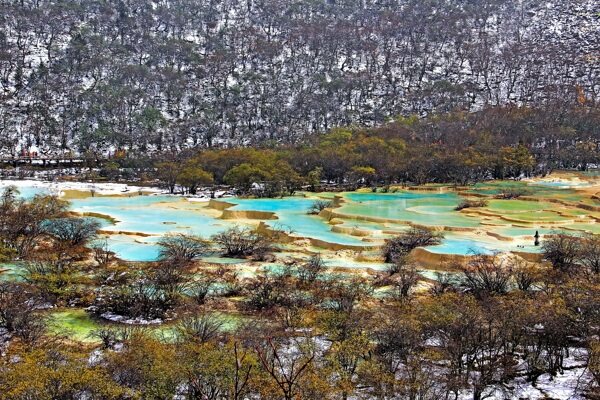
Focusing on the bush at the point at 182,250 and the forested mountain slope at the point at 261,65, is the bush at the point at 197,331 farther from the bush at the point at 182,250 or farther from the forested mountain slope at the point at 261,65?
the forested mountain slope at the point at 261,65

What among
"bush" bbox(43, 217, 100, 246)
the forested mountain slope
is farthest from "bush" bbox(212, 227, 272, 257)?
the forested mountain slope

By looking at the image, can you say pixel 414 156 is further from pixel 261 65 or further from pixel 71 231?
pixel 261 65

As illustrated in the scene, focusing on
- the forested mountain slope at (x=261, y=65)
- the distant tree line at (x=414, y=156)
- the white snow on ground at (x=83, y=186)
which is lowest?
the white snow on ground at (x=83, y=186)

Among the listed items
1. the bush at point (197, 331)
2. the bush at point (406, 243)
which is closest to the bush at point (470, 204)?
the bush at point (406, 243)

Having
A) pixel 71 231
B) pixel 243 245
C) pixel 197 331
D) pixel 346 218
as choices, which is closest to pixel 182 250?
pixel 243 245

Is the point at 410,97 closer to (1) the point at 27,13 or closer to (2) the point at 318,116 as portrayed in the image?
(2) the point at 318,116

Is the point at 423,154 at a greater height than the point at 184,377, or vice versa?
the point at 423,154

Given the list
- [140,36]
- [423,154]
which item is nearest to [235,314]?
[423,154]

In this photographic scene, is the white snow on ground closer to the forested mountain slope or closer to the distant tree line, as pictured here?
Result: the distant tree line
